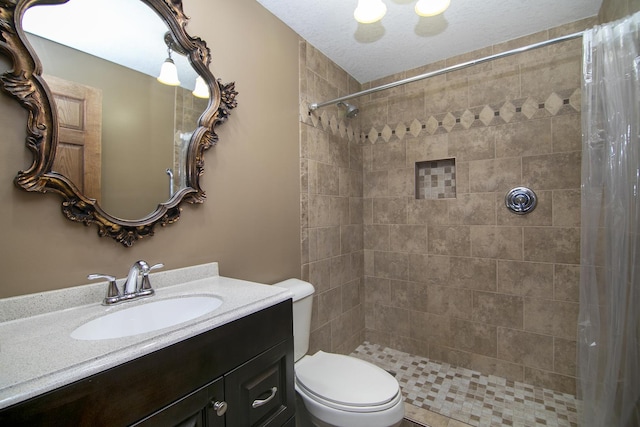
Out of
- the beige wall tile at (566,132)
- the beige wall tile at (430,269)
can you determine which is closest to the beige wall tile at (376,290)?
the beige wall tile at (430,269)

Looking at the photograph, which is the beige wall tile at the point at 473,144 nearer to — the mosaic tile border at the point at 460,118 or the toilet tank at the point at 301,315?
the mosaic tile border at the point at 460,118

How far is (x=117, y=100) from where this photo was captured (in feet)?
3.54

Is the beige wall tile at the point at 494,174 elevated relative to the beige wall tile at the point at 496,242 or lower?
elevated

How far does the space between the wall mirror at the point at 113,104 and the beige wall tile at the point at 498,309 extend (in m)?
2.02

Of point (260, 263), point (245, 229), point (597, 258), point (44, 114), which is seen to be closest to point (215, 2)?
point (44, 114)

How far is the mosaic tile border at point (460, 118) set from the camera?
72.2 inches

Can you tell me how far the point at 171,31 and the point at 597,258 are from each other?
201cm

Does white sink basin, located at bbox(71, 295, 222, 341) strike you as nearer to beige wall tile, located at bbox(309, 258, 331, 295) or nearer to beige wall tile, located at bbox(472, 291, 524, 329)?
beige wall tile, located at bbox(309, 258, 331, 295)

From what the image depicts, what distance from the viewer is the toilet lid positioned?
1244 mm

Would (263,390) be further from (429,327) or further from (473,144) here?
(473,144)

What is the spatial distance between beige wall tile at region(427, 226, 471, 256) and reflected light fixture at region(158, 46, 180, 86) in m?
1.95

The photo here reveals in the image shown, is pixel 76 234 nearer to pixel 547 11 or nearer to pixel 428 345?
pixel 428 345

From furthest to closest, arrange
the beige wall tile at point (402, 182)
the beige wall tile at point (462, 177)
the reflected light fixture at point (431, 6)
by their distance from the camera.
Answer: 1. the beige wall tile at point (402, 182)
2. the beige wall tile at point (462, 177)
3. the reflected light fixture at point (431, 6)

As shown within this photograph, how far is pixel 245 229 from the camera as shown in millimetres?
1543
